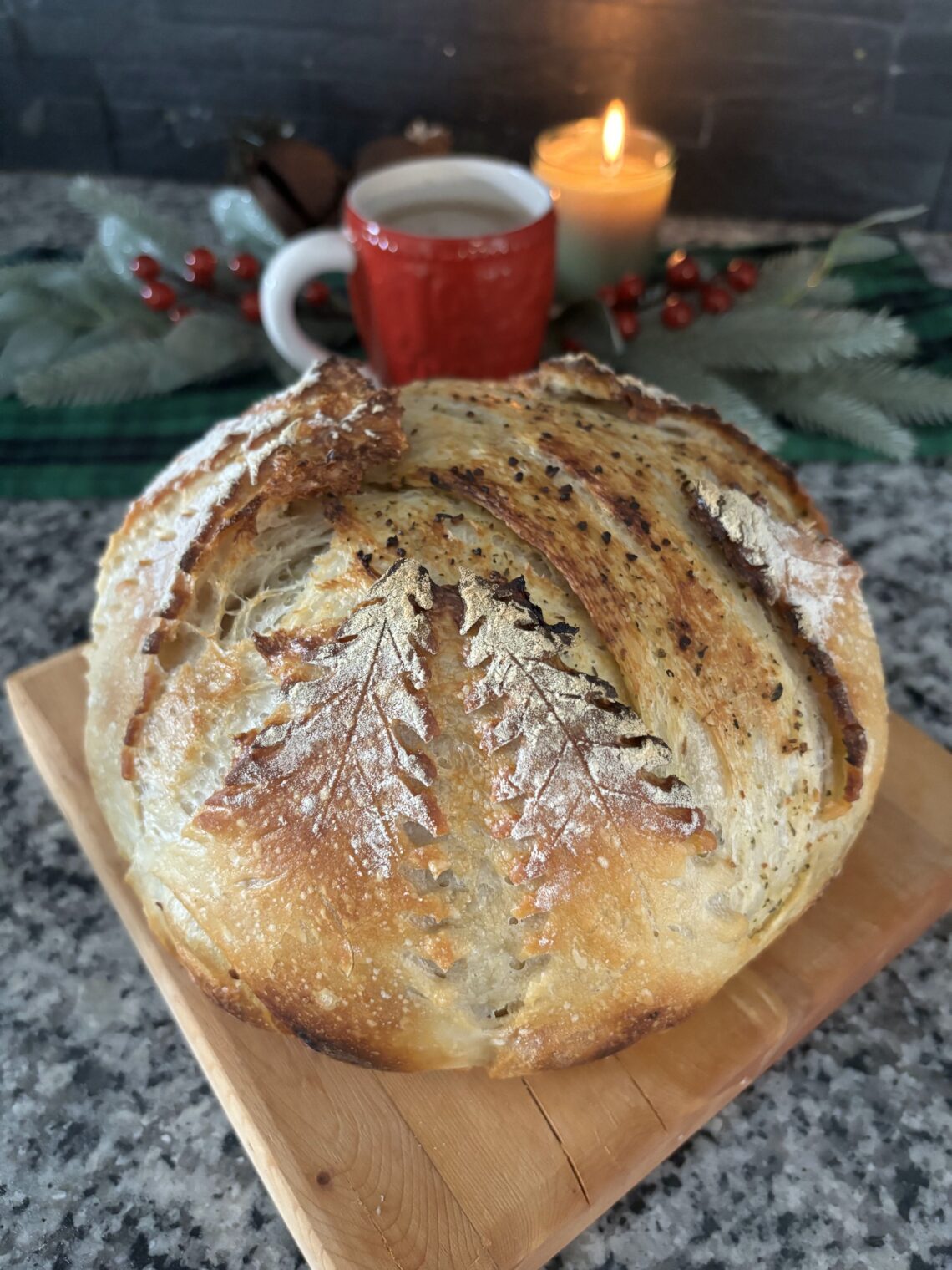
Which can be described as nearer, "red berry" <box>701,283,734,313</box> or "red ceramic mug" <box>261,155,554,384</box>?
"red ceramic mug" <box>261,155,554,384</box>

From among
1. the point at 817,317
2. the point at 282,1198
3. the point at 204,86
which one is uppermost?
the point at 204,86

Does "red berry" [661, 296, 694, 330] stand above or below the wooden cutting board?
above

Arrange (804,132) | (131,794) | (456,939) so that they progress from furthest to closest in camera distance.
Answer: (804,132) < (131,794) < (456,939)

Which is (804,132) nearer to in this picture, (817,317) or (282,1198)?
(817,317)

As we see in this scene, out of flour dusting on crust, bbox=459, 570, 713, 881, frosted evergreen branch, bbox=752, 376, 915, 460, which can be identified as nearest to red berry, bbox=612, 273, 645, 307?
frosted evergreen branch, bbox=752, 376, 915, 460

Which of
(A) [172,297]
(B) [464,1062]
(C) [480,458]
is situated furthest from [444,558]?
(A) [172,297]

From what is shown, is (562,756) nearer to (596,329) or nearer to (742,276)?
(596,329)

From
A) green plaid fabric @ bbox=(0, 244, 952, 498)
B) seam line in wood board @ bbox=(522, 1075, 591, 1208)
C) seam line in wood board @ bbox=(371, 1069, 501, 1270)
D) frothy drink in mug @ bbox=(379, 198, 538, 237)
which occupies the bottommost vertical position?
seam line in wood board @ bbox=(371, 1069, 501, 1270)

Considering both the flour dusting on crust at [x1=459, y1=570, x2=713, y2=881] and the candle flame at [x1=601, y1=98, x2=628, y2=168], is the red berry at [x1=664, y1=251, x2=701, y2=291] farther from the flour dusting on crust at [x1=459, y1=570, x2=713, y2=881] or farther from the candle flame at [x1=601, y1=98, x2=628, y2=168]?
the flour dusting on crust at [x1=459, y1=570, x2=713, y2=881]
